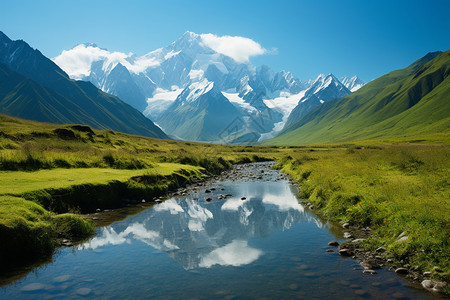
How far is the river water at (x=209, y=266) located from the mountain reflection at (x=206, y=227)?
63 millimetres

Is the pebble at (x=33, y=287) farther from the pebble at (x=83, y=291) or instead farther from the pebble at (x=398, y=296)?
the pebble at (x=398, y=296)

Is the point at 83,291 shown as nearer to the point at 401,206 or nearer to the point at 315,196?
the point at 401,206

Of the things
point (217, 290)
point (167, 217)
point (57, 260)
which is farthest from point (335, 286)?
point (167, 217)

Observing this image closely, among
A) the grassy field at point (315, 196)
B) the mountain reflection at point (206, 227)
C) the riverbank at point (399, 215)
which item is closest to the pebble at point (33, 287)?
the grassy field at point (315, 196)

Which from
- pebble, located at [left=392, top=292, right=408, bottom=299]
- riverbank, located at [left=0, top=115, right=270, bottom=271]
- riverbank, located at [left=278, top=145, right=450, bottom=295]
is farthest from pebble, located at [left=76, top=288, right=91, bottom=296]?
riverbank, located at [left=278, top=145, right=450, bottom=295]

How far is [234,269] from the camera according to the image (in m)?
12.5

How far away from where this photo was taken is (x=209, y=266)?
12.9 m

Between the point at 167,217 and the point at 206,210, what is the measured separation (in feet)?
12.2

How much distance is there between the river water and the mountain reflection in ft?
0.21

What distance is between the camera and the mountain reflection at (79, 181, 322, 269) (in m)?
14.4

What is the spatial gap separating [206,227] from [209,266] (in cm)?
631

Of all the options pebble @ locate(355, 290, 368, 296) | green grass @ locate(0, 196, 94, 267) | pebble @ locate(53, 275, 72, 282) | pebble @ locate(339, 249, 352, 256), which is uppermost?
green grass @ locate(0, 196, 94, 267)

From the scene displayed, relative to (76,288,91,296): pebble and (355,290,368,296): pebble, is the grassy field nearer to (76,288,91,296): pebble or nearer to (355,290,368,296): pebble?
(355,290,368,296): pebble

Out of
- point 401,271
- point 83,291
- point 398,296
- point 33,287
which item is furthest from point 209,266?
point 401,271
